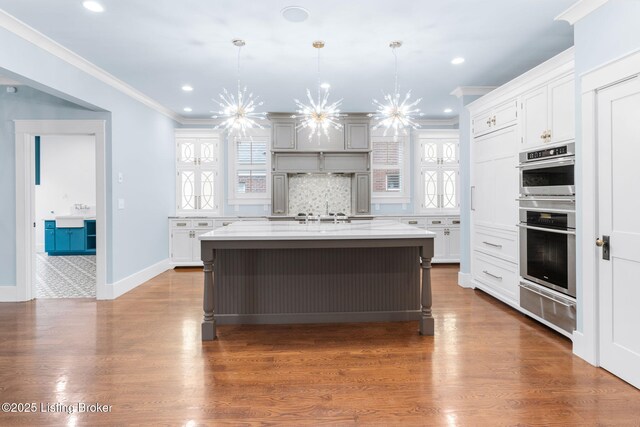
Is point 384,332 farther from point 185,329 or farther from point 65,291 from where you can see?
point 65,291

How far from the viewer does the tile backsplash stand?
6.82m

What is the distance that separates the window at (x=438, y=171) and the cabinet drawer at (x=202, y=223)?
390 cm

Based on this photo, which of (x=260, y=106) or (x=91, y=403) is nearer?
(x=91, y=403)

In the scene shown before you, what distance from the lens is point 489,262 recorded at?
4527 mm

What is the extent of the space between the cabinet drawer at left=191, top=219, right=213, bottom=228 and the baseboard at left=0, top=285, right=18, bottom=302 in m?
2.60

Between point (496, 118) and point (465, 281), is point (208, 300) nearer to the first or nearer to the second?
point (465, 281)

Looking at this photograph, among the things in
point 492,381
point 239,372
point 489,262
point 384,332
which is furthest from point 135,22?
point 489,262

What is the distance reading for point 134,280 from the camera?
17.1 feet

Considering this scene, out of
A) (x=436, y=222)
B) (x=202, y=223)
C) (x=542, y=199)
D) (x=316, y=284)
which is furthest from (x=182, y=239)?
(x=542, y=199)

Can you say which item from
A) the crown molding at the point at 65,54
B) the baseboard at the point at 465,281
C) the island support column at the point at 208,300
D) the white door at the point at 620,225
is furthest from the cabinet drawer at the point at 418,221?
the crown molding at the point at 65,54

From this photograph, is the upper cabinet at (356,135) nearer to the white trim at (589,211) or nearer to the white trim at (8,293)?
the white trim at (589,211)

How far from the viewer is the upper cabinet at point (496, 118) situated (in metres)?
3.93

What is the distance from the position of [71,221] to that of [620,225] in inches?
370

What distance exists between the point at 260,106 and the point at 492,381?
16.7 feet
